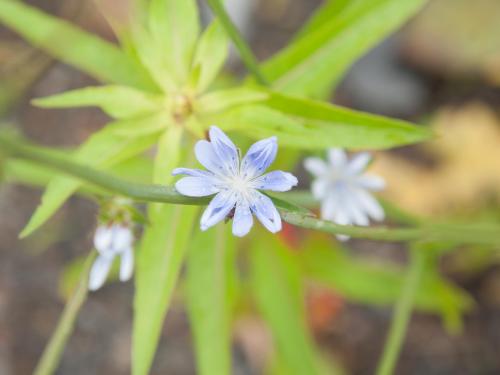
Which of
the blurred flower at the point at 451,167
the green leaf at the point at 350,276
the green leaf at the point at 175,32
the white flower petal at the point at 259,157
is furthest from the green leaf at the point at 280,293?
the blurred flower at the point at 451,167

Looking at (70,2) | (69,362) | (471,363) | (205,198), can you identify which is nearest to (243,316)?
(69,362)

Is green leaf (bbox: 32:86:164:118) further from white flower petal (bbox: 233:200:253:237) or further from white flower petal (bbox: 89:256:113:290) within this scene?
white flower petal (bbox: 233:200:253:237)

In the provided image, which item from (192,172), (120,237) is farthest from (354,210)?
(192,172)

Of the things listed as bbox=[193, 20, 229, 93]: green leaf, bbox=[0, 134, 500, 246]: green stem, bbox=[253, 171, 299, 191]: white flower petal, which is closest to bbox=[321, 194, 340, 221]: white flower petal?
bbox=[0, 134, 500, 246]: green stem

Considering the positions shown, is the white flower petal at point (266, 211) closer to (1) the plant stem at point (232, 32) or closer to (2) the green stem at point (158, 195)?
(2) the green stem at point (158, 195)

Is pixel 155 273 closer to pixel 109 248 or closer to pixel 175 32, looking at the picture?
pixel 109 248

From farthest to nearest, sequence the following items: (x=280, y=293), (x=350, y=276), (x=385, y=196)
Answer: (x=385, y=196)
(x=350, y=276)
(x=280, y=293)

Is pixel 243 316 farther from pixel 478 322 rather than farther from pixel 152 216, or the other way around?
pixel 152 216
